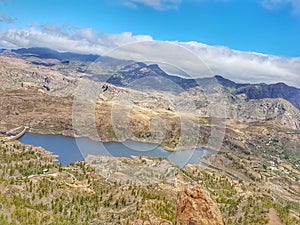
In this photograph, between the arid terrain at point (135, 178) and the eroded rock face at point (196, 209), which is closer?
the eroded rock face at point (196, 209)

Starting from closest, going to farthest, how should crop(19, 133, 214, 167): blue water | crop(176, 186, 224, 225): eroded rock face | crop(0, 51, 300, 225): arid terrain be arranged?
crop(176, 186, 224, 225): eroded rock face → crop(0, 51, 300, 225): arid terrain → crop(19, 133, 214, 167): blue water

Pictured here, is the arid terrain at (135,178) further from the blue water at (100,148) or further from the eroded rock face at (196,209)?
the blue water at (100,148)

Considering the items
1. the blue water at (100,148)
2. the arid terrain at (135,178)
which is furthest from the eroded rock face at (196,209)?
the blue water at (100,148)

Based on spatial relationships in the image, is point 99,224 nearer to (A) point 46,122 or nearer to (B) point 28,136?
(B) point 28,136

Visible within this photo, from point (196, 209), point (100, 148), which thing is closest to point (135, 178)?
point (100, 148)

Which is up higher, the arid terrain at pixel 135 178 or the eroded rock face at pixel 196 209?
the eroded rock face at pixel 196 209

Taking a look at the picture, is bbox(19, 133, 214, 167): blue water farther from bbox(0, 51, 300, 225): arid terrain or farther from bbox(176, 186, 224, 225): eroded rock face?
bbox(176, 186, 224, 225): eroded rock face

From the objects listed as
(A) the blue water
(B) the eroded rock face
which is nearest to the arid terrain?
(B) the eroded rock face

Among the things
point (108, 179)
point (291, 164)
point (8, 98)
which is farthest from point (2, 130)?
point (291, 164)
